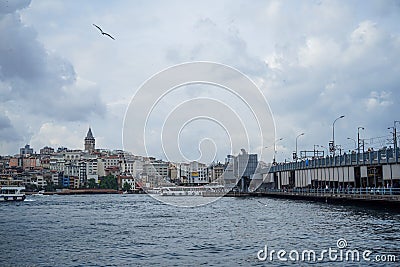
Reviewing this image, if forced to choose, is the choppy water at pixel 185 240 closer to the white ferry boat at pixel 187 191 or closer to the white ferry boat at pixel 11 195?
the white ferry boat at pixel 11 195

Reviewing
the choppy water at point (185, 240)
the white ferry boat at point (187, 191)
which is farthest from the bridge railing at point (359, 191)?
the white ferry boat at point (187, 191)

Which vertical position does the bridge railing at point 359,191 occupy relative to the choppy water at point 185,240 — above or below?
above

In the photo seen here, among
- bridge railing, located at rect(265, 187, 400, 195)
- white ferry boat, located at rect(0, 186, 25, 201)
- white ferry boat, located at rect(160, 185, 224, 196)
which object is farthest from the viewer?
white ferry boat, located at rect(160, 185, 224, 196)

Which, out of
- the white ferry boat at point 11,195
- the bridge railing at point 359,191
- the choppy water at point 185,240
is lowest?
the choppy water at point 185,240

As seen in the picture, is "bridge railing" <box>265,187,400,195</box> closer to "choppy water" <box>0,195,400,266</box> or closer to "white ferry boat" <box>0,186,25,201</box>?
"choppy water" <box>0,195,400,266</box>

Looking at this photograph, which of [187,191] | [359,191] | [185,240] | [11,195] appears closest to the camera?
[185,240]

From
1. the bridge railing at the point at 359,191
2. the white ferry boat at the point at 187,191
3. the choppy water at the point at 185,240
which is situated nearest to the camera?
the choppy water at the point at 185,240

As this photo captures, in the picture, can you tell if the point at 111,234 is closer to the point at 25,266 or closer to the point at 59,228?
the point at 59,228

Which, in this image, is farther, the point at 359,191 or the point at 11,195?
the point at 11,195

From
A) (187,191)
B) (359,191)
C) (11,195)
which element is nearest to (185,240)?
(359,191)

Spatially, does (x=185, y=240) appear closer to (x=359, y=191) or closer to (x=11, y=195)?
(x=359, y=191)

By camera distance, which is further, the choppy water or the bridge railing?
the bridge railing

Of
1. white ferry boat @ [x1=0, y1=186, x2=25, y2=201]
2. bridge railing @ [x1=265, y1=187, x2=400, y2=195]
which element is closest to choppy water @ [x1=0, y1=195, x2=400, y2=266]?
bridge railing @ [x1=265, y1=187, x2=400, y2=195]

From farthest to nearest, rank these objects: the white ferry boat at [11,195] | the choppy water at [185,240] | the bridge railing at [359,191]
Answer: the white ferry boat at [11,195] < the bridge railing at [359,191] < the choppy water at [185,240]
